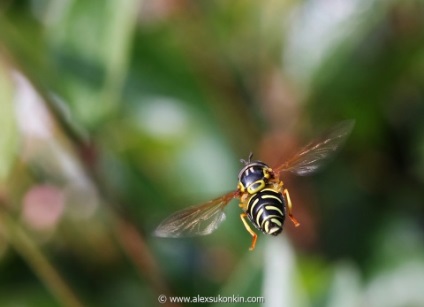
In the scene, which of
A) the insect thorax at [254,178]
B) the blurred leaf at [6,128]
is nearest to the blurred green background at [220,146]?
the blurred leaf at [6,128]

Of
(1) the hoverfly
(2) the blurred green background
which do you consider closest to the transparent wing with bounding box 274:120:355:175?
(1) the hoverfly

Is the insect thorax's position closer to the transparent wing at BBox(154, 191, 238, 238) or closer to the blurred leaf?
the transparent wing at BBox(154, 191, 238, 238)

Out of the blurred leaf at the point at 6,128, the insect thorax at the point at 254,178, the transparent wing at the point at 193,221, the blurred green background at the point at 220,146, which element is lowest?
the transparent wing at the point at 193,221

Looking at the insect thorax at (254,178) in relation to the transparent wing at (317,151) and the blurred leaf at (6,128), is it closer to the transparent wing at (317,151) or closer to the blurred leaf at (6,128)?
the transparent wing at (317,151)

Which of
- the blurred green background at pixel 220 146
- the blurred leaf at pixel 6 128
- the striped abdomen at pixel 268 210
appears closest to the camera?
the striped abdomen at pixel 268 210

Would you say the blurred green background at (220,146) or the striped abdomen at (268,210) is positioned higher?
the blurred green background at (220,146)

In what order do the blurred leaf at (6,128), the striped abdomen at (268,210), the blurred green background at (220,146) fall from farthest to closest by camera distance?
the blurred green background at (220,146)
the blurred leaf at (6,128)
the striped abdomen at (268,210)

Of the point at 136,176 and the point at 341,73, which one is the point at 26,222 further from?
the point at 341,73

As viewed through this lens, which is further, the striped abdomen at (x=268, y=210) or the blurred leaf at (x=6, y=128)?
the blurred leaf at (x=6, y=128)

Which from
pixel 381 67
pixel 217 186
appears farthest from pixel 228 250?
pixel 381 67
